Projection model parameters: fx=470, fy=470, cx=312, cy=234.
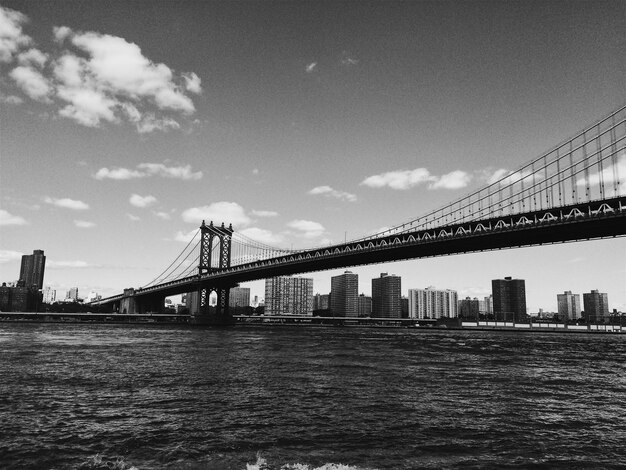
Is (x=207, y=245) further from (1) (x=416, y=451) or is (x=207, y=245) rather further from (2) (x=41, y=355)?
(1) (x=416, y=451)

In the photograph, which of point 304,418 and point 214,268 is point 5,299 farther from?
point 304,418

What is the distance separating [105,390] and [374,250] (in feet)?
193

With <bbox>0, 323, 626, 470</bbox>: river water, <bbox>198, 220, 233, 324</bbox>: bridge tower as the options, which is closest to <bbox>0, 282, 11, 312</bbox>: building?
<bbox>198, 220, 233, 324</bbox>: bridge tower

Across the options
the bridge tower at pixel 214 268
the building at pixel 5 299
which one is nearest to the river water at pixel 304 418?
the bridge tower at pixel 214 268

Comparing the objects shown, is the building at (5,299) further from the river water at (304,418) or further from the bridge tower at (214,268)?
the river water at (304,418)

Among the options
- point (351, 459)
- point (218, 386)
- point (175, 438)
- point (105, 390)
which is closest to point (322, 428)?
point (351, 459)

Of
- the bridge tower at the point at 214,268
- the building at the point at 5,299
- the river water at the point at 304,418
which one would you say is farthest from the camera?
the building at the point at 5,299

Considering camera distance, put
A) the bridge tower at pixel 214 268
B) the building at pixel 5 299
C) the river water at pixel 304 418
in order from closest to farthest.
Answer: the river water at pixel 304 418 → the bridge tower at pixel 214 268 → the building at pixel 5 299

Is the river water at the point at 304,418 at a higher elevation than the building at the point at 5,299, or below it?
below

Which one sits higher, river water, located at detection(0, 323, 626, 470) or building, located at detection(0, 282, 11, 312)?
building, located at detection(0, 282, 11, 312)

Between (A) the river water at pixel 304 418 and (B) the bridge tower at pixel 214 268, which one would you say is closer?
(A) the river water at pixel 304 418

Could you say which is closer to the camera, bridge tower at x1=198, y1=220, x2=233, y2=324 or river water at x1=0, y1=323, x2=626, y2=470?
river water at x1=0, y1=323, x2=626, y2=470

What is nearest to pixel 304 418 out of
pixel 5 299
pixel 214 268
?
pixel 214 268

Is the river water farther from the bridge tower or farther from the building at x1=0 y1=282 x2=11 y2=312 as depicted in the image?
the building at x1=0 y1=282 x2=11 y2=312
